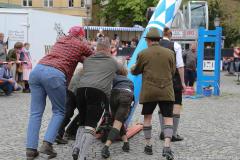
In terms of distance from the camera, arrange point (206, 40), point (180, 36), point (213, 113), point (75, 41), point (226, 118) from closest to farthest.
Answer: point (75, 41)
point (226, 118)
point (213, 113)
point (206, 40)
point (180, 36)

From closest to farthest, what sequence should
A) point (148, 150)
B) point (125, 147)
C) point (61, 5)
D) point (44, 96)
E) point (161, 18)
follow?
1. point (44, 96)
2. point (148, 150)
3. point (125, 147)
4. point (161, 18)
5. point (61, 5)

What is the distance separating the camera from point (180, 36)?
96.3 ft

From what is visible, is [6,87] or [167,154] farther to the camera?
[6,87]

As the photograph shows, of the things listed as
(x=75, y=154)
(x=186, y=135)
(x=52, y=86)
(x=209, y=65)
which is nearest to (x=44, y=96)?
(x=52, y=86)

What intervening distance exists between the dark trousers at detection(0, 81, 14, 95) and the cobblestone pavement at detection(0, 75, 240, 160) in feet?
3.81

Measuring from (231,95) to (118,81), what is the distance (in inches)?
398

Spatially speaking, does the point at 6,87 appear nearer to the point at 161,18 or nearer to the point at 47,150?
the point at 161,18

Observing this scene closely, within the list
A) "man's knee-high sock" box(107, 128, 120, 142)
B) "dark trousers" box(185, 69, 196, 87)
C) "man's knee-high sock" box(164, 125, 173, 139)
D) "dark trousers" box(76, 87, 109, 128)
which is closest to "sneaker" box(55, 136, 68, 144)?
"man's knee-high sock" box(107, 128, 120, 142)

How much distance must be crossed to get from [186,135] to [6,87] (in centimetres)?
779

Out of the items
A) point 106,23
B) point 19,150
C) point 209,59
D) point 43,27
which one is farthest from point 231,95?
point 106,23

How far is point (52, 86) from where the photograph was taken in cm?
702

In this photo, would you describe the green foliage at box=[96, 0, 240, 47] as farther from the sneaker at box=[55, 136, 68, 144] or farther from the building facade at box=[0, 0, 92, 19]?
the sneaker at box=[55, 136, 68, 144]

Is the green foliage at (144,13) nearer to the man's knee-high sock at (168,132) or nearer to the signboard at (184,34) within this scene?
the signboard at (184,34)

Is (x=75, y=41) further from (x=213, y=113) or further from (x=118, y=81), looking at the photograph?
(x=213, y=113)
